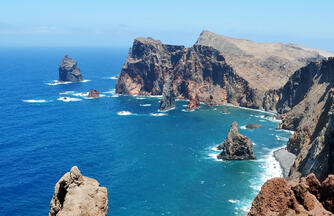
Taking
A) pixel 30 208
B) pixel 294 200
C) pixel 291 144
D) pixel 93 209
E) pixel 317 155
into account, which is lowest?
pixel 30 208

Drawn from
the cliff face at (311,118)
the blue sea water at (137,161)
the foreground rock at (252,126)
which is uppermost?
the cliff face at (311,118)

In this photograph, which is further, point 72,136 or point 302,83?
point 302,83

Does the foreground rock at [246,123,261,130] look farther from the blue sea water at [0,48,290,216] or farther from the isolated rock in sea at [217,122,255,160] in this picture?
the isolated rock in sea at [217,122,255,160]

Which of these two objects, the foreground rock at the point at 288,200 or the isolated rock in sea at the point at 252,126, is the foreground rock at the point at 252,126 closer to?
the isolated rock in sea at the point at 252,126

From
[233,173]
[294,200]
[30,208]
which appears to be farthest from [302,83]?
[294,200]

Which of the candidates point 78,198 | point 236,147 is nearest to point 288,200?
point 78,198

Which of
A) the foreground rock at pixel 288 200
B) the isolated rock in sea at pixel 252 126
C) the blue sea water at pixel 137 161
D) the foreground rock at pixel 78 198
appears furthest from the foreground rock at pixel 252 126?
the foreground rock at pixel 78 198

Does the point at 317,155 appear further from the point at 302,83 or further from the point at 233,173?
the point at 302,83
